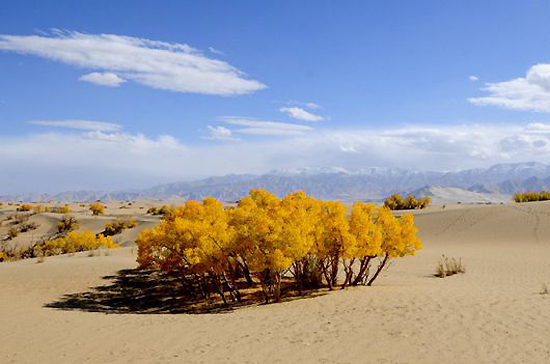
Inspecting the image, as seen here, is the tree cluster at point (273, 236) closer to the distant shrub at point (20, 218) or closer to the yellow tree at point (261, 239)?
the yellow tree at point (261, 239)

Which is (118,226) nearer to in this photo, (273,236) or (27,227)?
(27,227)

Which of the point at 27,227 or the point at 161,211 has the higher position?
the point at 161,211

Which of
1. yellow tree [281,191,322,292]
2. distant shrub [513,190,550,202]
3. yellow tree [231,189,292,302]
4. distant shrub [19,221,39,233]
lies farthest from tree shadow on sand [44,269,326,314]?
distant shrub [513,190,550,202]

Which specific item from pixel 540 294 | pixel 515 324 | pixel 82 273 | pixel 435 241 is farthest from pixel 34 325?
pixel 435 241

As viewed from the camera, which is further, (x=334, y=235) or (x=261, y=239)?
(x=334, y=235)

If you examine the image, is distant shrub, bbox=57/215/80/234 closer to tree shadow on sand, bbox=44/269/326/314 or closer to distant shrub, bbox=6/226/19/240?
distant shrub, bbox=6/226/19/240

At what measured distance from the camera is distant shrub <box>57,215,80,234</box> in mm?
49722

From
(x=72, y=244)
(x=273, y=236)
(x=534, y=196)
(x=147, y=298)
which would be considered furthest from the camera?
(x=534, y=196)

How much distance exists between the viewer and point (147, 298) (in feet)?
62.9

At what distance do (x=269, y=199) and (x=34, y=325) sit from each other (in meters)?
8.67

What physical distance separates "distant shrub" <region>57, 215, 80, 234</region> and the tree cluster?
1438 inches

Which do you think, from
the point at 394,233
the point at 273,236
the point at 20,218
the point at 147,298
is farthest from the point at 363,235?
the point at 20,218

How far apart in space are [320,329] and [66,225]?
155 feet

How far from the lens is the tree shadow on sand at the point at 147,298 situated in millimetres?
16473
